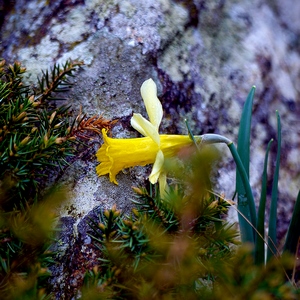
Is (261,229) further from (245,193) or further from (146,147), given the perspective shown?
(146,147)

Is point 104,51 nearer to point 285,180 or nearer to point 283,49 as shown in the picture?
point 285,180

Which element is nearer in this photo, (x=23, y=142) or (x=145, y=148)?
(x=23, y=142)

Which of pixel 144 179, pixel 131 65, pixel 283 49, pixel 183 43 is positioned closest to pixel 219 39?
pixel 183 43

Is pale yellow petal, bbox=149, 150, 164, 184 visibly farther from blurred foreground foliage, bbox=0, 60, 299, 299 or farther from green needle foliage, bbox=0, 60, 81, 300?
green needle foliage, bbox=0, 60, 81, 300

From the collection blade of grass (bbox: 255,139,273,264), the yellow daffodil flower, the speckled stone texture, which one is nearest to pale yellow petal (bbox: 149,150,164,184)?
the yellow daffodil flower

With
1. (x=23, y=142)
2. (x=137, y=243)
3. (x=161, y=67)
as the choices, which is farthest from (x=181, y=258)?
(x=161, y=67)
